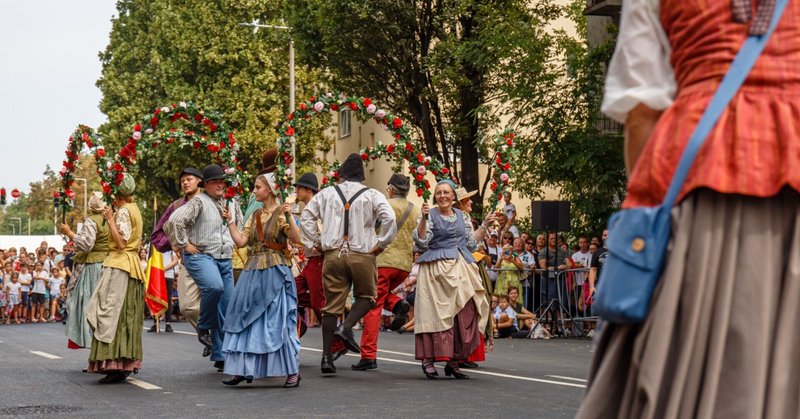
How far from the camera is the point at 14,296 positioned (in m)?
34.2

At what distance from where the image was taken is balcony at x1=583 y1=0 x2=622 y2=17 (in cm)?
2834

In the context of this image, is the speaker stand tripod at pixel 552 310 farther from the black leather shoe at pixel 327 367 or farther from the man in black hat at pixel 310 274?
the black leather shoe at pixel 327 367

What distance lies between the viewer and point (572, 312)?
23031 millimetres

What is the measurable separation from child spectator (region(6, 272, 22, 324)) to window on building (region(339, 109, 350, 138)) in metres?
24.7

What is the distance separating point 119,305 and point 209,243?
1.18 meters

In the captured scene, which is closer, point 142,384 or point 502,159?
point 142,384

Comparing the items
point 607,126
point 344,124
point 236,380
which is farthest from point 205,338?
point 344,124

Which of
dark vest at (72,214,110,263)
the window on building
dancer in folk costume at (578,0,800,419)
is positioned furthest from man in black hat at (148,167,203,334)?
Result: the window on building

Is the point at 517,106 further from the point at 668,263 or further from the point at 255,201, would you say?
the point at 668,263

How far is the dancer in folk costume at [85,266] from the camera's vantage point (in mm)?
13288

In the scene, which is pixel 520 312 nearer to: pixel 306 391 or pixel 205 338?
pixel 205 338

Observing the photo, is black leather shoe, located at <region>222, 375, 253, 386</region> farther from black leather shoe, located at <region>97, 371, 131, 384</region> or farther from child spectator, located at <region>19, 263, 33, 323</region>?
child spectator, located at <region>19, 263, 33, 323</region>

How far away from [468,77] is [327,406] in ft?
86.3

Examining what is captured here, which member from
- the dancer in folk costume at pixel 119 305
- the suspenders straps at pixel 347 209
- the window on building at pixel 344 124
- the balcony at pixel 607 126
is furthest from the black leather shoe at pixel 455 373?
the window on building at pixel 344 124
